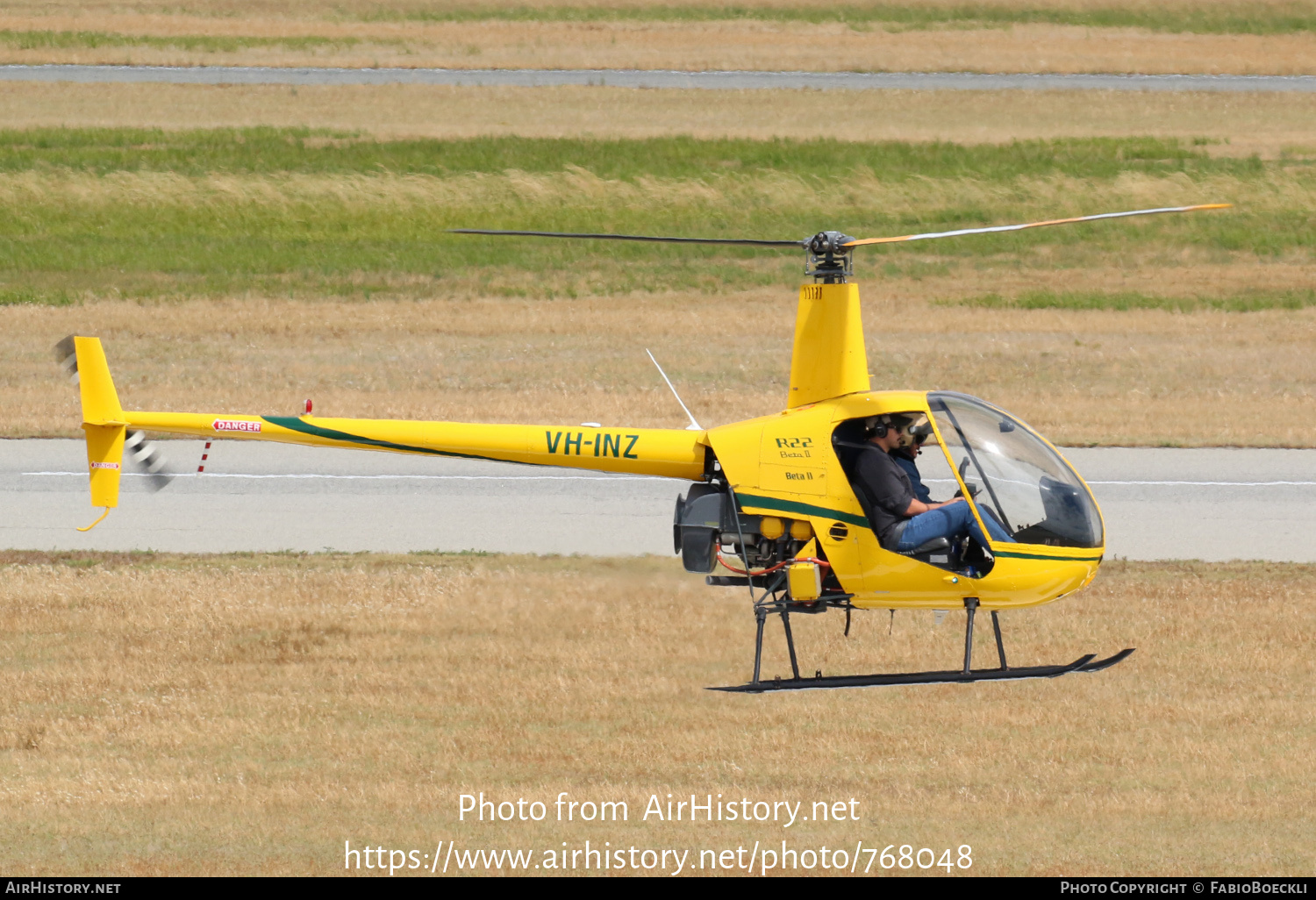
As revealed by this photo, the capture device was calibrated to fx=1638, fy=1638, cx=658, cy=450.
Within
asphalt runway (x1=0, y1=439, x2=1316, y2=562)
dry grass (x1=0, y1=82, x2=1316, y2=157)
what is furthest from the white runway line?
dry grass (x1=0, y1=82, x2=1316, y2=157)

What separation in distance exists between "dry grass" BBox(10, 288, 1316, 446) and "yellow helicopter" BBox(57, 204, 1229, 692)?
34.3ft

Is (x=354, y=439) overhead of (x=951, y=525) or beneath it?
overhead

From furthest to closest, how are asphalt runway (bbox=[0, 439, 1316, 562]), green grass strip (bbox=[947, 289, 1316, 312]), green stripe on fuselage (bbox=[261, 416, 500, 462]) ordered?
1. green grass strip (bbox=[947, 289, 1316, 312])
2. asphalt runway (bbox=[0, 439, 1316, 562])
3. green stripe on fuselage (bbox=[261, 416, 500, 462])

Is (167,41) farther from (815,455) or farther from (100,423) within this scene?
(815,455)

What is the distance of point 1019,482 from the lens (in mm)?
11859

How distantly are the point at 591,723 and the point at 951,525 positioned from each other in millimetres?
3535

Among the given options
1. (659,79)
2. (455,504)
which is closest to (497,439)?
(455,504)

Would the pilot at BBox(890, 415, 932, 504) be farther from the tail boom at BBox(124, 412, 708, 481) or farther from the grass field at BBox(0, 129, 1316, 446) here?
the grass field at BBox(0, 129, 1316, 446)

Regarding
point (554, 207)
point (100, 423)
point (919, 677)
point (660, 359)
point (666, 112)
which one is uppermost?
point (666, 112)

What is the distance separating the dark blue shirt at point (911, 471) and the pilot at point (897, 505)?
0.06m

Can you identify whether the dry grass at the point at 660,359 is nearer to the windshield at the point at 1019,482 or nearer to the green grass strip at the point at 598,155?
the green grass strip at the point at 598,155

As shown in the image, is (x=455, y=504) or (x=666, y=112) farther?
(x=666, y=112)

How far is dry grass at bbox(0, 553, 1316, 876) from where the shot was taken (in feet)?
38.3

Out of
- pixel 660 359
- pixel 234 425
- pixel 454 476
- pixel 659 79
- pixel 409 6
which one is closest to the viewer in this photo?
pixel 234 425
